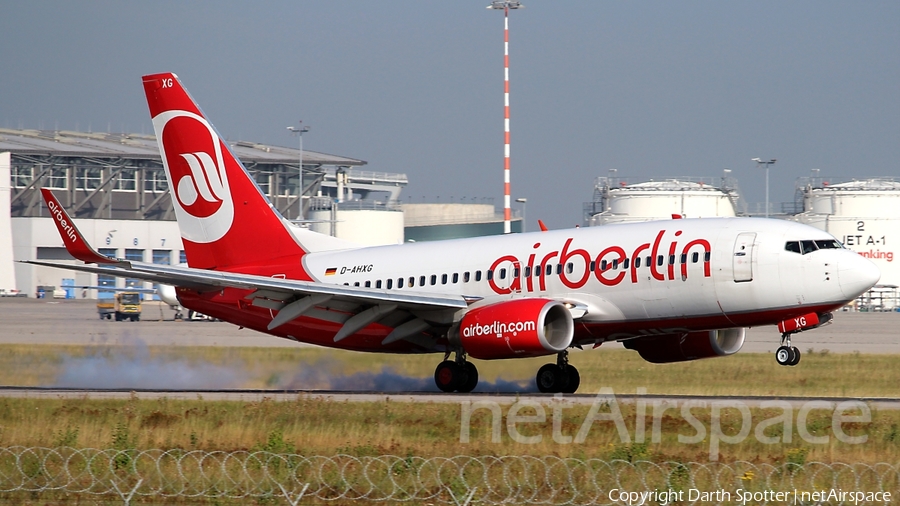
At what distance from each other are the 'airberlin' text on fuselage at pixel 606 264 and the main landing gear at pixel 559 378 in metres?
2.10

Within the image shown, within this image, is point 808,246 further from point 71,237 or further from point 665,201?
point 665,201

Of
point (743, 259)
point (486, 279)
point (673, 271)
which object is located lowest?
point (486, 279)

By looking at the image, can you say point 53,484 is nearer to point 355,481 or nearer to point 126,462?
point 126,462

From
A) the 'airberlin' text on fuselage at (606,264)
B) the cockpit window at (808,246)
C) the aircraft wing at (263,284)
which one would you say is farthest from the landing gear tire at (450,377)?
the cockpit window at (808,246)

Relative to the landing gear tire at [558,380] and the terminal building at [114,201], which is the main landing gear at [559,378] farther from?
the terminal building at [114,201]

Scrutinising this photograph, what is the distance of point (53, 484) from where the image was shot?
16484 mm

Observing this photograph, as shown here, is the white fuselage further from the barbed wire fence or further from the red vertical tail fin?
the barbed wire fence

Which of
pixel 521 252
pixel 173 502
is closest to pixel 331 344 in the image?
pixel 521 252

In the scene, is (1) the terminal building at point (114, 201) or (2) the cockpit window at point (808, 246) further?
(1) the terminal building at point (114, 201)

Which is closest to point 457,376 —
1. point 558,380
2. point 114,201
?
point 558,380

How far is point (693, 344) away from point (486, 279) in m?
5.66

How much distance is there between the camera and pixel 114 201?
379 feet

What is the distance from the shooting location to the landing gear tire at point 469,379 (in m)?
29.7

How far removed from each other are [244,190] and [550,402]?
1333 cm
